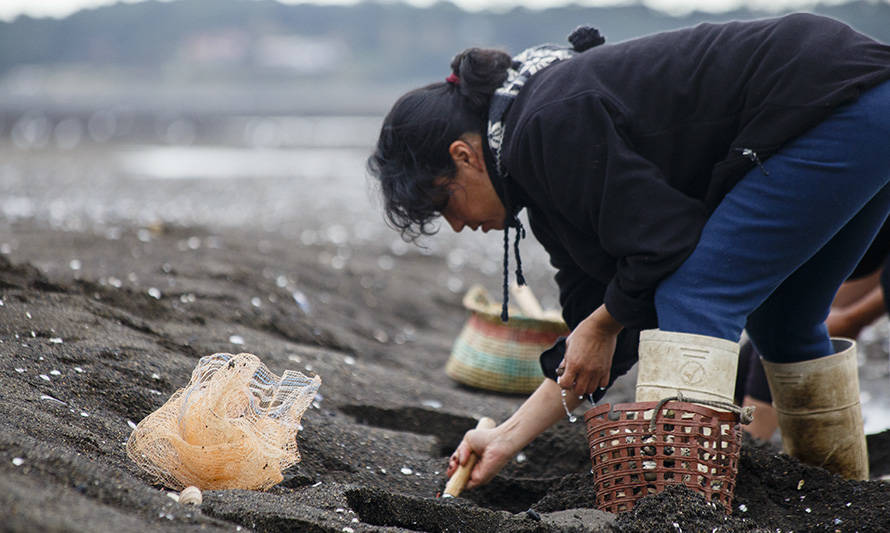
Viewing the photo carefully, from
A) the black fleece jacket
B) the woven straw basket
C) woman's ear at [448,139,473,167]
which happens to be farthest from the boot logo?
the woven straw basket

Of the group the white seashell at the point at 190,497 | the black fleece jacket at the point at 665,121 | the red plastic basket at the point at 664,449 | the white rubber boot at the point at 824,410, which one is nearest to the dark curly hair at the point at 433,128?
the black fleece jacket at the point at 665,121

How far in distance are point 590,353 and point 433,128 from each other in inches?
28.7

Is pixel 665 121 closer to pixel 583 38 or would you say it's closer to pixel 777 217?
pixel 777 217

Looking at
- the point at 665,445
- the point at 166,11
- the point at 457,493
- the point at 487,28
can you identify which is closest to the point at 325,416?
the point at 457,493

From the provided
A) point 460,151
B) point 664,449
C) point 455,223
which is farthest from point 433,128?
point 664,449

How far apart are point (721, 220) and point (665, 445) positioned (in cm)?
55

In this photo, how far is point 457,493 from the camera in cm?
266

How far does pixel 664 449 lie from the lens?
2125 millimetres

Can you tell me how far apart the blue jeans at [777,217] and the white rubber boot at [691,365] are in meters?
0.03

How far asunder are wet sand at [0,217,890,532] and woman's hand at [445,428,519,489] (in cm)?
9

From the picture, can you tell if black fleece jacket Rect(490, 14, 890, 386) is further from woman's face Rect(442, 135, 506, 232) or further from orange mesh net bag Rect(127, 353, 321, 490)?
orange mesh net bag Rect(127, 353, 321, 490)

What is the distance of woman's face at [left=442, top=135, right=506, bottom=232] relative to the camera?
7.89ft

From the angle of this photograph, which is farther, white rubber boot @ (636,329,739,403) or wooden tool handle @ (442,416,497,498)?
wooden tool handle @ (442,416,497,498)

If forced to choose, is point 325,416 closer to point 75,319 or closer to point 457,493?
point 457,493
